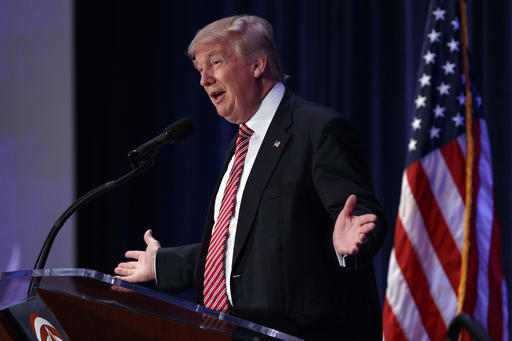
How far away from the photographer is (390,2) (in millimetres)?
3316

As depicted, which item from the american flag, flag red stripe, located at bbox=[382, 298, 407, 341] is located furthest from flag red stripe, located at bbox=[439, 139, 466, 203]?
flag red stripe, located at bbox=[382, 298, 407, 341]

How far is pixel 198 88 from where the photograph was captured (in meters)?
3.92

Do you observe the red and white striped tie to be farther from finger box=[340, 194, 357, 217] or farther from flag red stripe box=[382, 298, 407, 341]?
flag red stripe box=[382, 298, 407, 341]

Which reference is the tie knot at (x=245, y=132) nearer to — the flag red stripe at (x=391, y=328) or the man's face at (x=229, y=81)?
the man's face at (x=229, y=81)

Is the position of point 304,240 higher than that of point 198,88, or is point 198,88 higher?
point 198,88

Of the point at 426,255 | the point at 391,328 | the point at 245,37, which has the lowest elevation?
the point at 391,328

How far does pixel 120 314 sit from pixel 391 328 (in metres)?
1.47

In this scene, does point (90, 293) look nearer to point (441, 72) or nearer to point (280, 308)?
point (280, 308)

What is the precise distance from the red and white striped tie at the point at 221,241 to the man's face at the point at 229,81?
0.22 feet

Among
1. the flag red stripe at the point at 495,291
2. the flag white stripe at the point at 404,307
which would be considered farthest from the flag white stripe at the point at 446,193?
the flag white stripe at the point at 404,307

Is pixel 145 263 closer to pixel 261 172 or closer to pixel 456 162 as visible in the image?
pixel 261 172

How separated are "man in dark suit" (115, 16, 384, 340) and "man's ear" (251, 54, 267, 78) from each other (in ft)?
0.42

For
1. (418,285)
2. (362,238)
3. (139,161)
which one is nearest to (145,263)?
(139,161)

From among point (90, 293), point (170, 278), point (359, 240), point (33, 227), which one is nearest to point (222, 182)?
point (170, 278)
